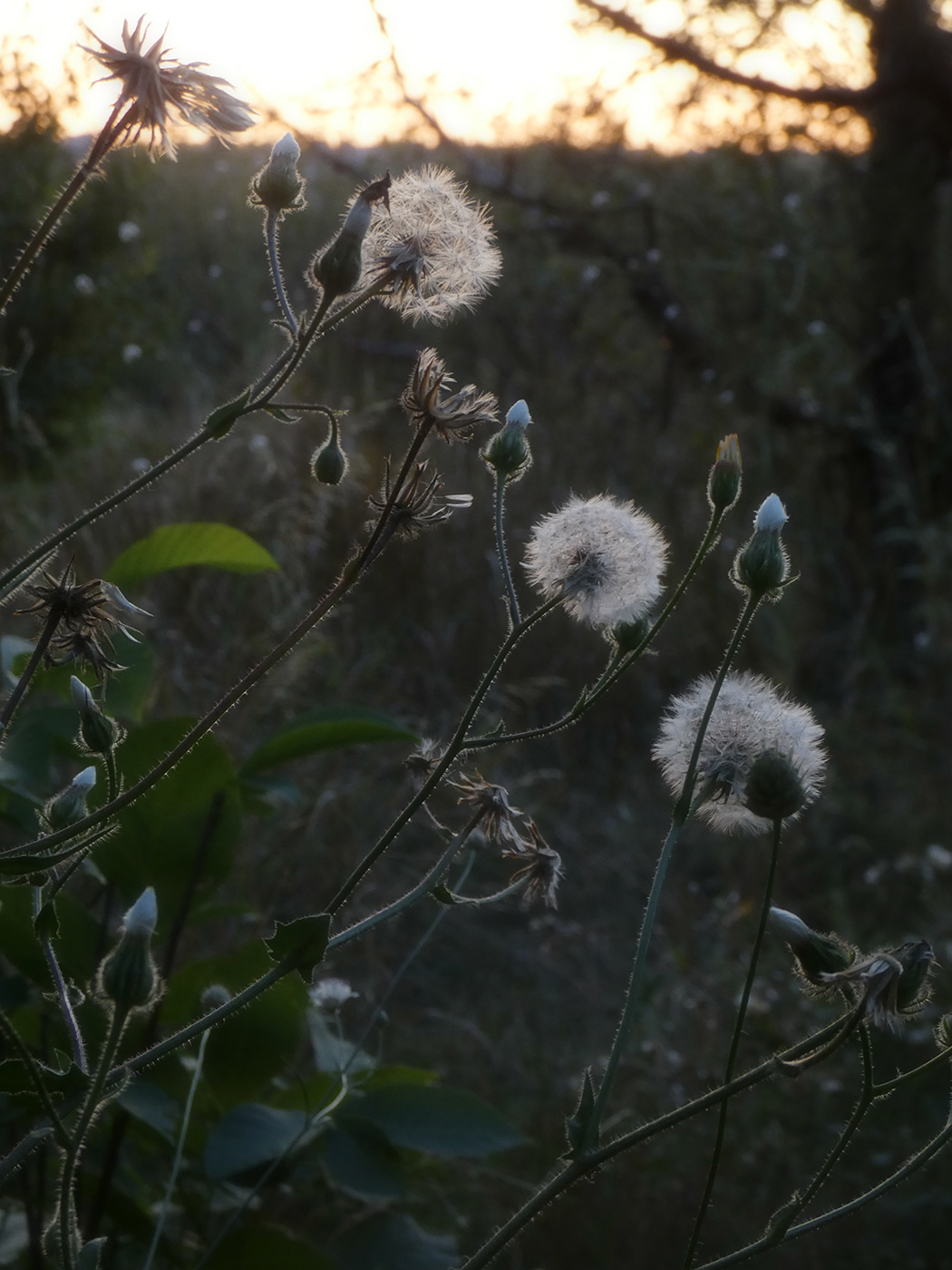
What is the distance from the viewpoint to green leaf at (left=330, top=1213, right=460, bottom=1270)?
4.55 ft

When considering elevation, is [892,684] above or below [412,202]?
above

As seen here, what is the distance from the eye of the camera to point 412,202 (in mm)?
1097

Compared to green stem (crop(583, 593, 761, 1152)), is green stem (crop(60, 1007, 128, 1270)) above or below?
below

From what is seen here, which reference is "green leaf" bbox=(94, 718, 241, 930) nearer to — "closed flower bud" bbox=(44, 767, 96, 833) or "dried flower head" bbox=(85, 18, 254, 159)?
"closed flower bud" bbox=(44, 767, 96, 833)

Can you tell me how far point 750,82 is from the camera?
5504 millimetres

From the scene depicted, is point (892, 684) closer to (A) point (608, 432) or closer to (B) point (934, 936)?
(B) point (934, 936)

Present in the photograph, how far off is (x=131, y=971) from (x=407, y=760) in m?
0.40

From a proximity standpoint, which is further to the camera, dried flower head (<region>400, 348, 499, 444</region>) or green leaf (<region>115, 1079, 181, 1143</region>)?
green leaf (<region>115, 1079, 181, 1143</region>)

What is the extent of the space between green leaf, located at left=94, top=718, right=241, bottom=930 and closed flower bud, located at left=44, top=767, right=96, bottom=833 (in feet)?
1.33

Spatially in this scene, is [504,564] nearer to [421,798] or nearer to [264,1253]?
[421,798]

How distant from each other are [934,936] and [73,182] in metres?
2.86

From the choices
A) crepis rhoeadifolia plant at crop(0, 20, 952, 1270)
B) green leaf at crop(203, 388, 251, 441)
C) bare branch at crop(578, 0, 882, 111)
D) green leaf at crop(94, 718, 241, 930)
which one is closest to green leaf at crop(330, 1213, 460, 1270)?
crepis rhoeadifolia plant at crop(0, 20, 952, 1270)

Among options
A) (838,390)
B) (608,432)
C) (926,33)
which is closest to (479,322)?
(608,432)

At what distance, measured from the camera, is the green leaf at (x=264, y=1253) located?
1270mm
